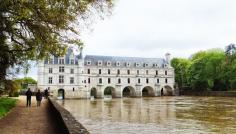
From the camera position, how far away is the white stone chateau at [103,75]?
7212cm

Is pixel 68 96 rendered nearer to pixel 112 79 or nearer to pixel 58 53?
pixel 112 79

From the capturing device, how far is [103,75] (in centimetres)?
8075

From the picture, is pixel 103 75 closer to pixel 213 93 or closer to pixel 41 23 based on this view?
pixel 213 93

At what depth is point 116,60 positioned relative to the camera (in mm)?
84625

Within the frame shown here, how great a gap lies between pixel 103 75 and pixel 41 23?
6602 centimetres

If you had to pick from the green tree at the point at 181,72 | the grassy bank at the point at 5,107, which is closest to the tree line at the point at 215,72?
the green tree at the point at 181,72

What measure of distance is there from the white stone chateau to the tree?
5019 cm

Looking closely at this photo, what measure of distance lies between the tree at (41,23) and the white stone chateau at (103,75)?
50.2 metres

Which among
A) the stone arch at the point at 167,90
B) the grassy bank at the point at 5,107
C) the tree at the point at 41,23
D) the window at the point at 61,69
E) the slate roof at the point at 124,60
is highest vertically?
the slate roof at the point at 124,60

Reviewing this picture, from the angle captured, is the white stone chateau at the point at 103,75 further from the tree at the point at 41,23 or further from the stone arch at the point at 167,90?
the tree at the point at 41,23

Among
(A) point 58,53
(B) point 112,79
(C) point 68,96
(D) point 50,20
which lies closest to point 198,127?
(A) point 58,53

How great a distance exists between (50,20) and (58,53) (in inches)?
107

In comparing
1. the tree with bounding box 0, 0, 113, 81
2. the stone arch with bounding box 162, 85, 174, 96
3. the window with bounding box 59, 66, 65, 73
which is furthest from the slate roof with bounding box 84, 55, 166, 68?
the tree with bounding box 0, 0, 113, 81

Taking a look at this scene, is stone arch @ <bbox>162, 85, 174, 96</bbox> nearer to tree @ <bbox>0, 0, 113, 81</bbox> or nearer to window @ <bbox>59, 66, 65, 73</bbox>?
window @ <bbox>59, 66, 65, 73</bbox>
